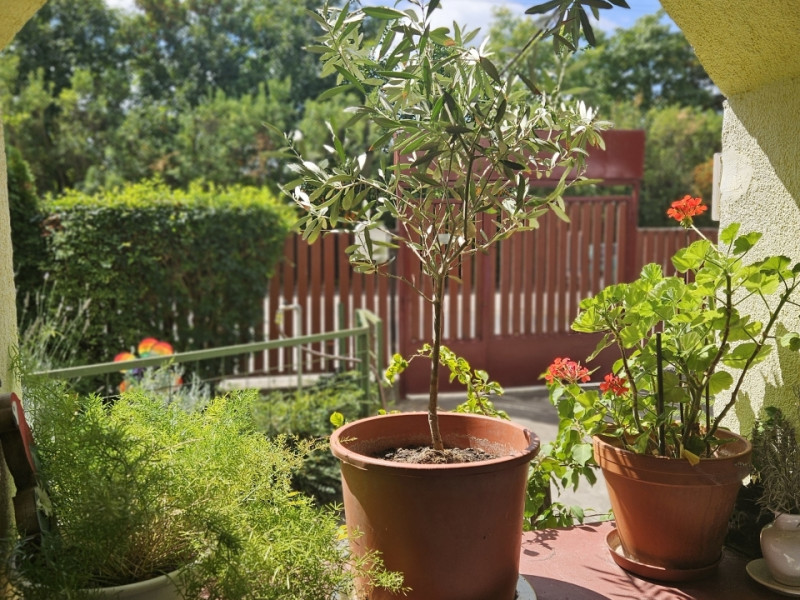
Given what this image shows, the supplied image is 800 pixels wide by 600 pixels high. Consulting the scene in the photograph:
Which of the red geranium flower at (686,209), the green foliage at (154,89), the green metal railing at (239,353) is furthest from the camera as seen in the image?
the green foliage at (154,89)

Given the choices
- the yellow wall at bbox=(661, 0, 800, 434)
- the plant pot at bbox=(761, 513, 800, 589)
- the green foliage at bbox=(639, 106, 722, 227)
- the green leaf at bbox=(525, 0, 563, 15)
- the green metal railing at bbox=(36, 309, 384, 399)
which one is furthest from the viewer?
the green foliage at bbox=(639, 106, 722, 227)

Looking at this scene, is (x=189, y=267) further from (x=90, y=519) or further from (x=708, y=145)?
(x=708, y=145)

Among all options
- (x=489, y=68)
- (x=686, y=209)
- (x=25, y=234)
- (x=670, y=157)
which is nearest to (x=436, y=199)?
Answer: (x=489, y=68)

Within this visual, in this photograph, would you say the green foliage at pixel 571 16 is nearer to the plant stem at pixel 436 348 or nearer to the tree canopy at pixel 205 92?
the plant stem at pixel 436 348

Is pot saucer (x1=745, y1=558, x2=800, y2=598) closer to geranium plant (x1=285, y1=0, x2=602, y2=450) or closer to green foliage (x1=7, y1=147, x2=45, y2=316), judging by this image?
geranium plant (x1=285, y1=0, x2=602, y2=450)

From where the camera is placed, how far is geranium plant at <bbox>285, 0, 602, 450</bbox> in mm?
1345

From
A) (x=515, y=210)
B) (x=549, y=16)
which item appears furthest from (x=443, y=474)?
(x=549, y=16)

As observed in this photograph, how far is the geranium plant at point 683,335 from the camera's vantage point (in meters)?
1.68

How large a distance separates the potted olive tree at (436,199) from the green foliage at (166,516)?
0.51ft

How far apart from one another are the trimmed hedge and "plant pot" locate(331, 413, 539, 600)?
4.55 metres

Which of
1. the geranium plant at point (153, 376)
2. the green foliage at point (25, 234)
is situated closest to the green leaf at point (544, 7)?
the geranium plant at point (153, 376)

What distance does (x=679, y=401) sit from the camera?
1.76 metres

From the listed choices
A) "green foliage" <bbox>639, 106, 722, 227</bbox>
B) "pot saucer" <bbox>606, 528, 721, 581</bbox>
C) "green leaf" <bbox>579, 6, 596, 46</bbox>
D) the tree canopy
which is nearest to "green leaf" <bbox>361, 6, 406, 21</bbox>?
"green leaf" <bbox>579, 6, 596, 46</bbox>

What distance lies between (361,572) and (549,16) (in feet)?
3.57
